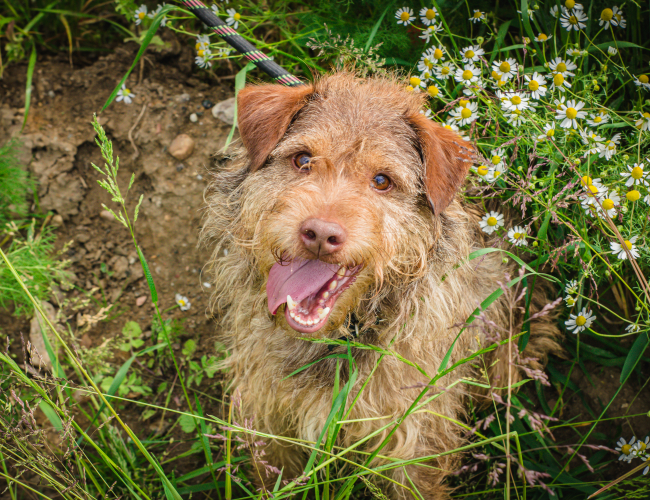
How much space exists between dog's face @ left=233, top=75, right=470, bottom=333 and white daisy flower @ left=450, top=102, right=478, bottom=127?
51 centimetres

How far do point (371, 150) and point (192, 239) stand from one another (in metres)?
2.21

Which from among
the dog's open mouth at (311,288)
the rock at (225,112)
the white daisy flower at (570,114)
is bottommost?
the rock at (225,112)

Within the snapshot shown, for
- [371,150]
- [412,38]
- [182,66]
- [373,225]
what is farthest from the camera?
[182,66]

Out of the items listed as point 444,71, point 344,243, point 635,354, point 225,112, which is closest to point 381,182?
point 344,243

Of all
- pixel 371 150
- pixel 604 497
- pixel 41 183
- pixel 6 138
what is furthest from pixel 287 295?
pixel 6 138

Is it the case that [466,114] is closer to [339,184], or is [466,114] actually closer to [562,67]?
[562,67]

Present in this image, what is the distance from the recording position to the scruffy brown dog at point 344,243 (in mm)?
1987

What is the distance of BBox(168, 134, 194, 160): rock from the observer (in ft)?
12.9

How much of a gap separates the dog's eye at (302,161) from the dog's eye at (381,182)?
30cm

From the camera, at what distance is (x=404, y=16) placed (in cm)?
312

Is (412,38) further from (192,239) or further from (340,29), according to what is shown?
(192,239)

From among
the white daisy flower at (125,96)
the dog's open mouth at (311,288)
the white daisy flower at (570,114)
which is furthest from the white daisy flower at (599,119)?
the white daisy flower at (125,96)

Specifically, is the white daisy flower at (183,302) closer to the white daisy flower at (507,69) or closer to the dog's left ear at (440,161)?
the dog's left ear at (440,161)

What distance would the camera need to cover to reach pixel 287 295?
2045mm
